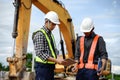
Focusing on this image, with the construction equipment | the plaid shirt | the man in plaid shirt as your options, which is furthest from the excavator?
the plaid shirt

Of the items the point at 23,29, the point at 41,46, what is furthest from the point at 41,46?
the point at 23,29

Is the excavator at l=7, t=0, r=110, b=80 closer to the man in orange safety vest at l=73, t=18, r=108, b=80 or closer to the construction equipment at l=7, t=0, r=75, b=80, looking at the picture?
the construction equipment at l=7, t=0, r=75, b=80

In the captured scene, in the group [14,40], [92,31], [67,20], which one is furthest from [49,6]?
[92,31]

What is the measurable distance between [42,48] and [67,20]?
975cm

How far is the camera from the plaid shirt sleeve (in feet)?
25.5

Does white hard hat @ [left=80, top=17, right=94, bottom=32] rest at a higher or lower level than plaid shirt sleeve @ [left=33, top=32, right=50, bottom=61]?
higher

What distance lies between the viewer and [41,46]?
780 cm

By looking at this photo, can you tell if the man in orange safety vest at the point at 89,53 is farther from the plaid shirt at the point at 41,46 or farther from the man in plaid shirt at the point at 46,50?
the plaid shirt at the point at 41,46

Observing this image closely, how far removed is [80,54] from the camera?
818 centimetres

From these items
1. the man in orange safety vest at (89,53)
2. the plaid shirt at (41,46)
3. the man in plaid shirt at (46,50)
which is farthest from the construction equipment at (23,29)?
the plaid shirt at (41,46)

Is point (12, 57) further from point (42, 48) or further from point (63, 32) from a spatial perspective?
point (63, 32)

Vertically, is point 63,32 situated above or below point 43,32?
above

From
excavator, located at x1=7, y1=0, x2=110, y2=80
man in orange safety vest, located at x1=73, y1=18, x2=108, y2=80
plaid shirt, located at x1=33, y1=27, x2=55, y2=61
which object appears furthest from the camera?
excavator, located at x1=7, y1=0, x2=110, y2=80

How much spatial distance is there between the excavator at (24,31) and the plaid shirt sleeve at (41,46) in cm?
358
